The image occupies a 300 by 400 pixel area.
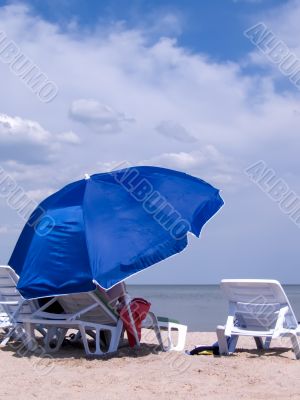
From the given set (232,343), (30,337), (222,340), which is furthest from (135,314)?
(30,337)

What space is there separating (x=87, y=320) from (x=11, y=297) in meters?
1.18

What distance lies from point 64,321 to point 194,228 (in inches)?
65.7

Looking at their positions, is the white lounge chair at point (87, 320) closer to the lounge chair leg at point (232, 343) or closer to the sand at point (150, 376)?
the sand at point (150, 376)

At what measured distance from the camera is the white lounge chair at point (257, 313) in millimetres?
6230

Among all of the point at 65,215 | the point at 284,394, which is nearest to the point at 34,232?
the point at 65,215

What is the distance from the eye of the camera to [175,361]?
241 inches

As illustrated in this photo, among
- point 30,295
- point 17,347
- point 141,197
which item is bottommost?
point 17,347

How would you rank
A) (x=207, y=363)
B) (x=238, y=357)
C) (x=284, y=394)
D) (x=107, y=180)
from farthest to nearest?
(x=107, y=180), (x=238, y=357), (x=207, y=363), (x=284, y=394)

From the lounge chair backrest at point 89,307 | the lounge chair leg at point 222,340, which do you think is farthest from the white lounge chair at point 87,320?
the lounge chair leg at point 222,340

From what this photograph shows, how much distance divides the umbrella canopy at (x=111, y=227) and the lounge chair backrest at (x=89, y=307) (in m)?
0.42

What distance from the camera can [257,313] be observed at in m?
6.45

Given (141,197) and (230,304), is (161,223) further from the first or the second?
(230,304)

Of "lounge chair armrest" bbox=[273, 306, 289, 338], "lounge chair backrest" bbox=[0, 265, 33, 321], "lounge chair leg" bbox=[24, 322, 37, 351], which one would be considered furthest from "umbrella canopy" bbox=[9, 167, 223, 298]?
"lounge chair armrest" bbox=[273, 306, 289, 338]

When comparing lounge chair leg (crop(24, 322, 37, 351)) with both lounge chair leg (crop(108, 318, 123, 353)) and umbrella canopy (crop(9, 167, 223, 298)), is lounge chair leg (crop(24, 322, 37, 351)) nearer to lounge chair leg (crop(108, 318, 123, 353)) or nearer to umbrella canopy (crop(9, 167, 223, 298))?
umbrella canopy (crop(9, 167, 223, 298))
